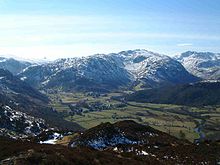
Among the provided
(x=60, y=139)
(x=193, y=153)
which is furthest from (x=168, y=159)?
(x=60, y=139)

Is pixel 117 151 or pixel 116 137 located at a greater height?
pixel 117 151

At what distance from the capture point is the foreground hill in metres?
48.9

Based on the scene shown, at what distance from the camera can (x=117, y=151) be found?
73.3 metres

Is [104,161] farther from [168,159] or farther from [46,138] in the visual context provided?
[46,138]

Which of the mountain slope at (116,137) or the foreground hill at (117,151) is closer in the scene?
the foreground hill at (117,151)

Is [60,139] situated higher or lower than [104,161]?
lower

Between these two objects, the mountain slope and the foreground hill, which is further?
the mountain slope

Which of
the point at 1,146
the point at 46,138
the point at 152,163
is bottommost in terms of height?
the point at 46,138

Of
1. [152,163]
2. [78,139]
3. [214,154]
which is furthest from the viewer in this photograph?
[78,139]

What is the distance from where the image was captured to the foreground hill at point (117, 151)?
4888 cm

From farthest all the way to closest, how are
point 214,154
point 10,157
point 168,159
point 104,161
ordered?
point 214,154 < point 168,159 < point 104,161 < point 10,157

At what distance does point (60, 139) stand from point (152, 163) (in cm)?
4660

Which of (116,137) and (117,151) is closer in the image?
(117,151)

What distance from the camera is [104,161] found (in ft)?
176
